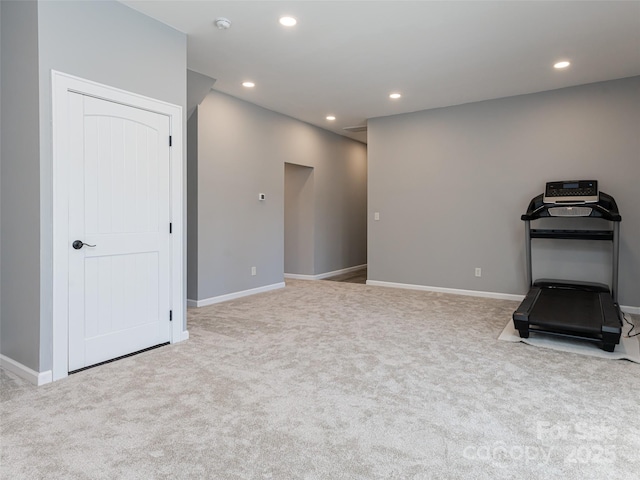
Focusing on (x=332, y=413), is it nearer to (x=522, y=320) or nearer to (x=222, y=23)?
(x=522, y=320)

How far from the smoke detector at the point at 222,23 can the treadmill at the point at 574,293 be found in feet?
11.6

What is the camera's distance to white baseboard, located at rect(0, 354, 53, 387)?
2586 mm

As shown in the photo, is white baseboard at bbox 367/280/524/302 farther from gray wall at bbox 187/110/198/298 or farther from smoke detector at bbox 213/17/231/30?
smoke detector at bbox 213/17/231/30

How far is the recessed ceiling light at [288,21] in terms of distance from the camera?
129 inches

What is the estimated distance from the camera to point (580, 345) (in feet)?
11.0

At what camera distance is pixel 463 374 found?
2756 mm

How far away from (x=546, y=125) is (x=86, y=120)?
515cm

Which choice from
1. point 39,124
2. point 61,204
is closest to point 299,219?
point 61,204

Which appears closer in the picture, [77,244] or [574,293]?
[77,244]

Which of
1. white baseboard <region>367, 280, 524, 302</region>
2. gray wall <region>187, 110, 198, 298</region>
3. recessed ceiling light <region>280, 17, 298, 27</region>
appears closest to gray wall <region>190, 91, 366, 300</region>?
gray wall <region>187, 110, 198, 298</region>

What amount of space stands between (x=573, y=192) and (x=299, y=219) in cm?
423

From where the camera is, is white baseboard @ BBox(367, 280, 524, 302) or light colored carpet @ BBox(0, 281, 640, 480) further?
white baseboard @ BBox(367, 280, 524, 302)

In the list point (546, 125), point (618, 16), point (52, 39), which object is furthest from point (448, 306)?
point (52, 39)

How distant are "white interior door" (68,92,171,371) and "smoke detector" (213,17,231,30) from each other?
2.94 ft
